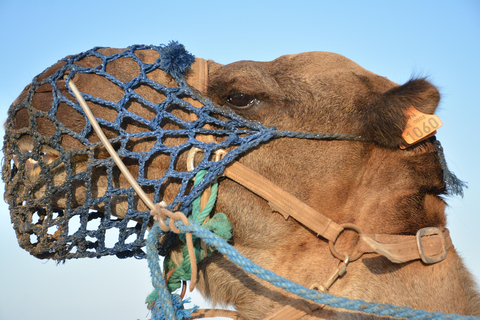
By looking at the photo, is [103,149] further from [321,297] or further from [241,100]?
[321,297]

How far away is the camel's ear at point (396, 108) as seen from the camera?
2.44 meters

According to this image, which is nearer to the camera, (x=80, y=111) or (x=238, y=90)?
(x=80, y=111)

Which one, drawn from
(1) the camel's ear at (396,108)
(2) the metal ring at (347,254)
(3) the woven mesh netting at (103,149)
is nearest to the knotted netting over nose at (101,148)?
(3) the woven mesh netting at (103,149)

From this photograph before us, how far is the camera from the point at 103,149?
2350 mm

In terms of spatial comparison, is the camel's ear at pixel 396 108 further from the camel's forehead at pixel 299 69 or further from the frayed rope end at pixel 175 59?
the frayed rope end at pixel 175 59

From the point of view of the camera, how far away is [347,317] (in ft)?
7.64

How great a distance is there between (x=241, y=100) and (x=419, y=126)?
1.05m

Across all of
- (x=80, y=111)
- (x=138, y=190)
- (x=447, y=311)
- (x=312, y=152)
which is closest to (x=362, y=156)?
(x=312, y=152)

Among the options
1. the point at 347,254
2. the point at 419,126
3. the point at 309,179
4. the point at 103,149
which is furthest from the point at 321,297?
the point at 103,149

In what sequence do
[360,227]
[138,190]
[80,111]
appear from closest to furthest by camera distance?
1. [138,190]
2. [80,111]
3. [360,227]

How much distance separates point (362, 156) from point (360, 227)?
16.9 inches

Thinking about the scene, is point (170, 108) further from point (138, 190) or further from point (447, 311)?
point (447, 311)

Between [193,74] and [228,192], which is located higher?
[193,74]

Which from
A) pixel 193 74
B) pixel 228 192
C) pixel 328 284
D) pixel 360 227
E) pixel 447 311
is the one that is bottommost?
pixel 447 311
